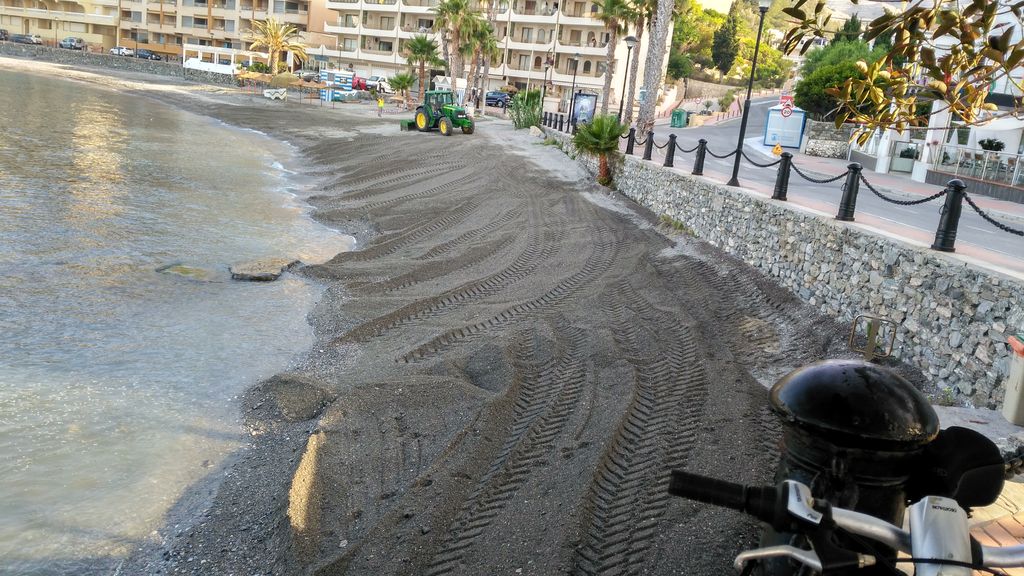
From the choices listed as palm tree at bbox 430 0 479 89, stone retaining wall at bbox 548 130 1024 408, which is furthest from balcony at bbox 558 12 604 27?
stone retaining wall at bbox 548 130 1024 408

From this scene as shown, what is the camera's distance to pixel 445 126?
37.2 metres

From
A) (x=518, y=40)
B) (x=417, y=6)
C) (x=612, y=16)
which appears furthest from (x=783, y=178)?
(x=417, y=6)

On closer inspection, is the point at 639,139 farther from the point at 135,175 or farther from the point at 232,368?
the point at 232,368

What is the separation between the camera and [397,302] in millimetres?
12375

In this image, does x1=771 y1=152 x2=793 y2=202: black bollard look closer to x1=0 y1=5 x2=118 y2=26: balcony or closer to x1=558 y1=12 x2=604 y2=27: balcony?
x1=558 y1=12 x2=604 y2=27: balcony

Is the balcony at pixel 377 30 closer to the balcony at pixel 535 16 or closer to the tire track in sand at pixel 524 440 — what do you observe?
the balcony at pixel 535 16

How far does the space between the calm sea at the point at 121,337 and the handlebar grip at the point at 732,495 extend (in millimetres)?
5556

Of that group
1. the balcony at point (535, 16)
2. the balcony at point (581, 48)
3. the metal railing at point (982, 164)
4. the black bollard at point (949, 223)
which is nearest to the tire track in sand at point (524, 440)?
the black bollard at point (949, 223)

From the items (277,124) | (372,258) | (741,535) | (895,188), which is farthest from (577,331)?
(277,124)

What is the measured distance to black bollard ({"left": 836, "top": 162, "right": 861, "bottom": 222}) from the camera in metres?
10.5

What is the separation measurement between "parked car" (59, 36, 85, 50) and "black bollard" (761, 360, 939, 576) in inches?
4323

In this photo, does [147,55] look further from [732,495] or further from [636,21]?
[732,495]

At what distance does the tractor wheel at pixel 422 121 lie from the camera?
39000mm

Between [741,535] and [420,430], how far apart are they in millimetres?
3260
